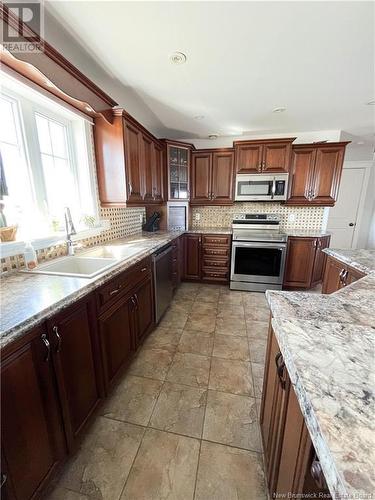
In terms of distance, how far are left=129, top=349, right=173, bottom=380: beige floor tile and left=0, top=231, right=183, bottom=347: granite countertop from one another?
92 cm

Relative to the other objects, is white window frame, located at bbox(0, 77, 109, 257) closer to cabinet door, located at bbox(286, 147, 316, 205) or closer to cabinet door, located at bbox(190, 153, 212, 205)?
cabinet door, located at bbox(190, 153, 212, 205)

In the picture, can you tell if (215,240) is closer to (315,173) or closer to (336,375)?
(315,173)

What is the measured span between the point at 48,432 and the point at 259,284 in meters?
2.96

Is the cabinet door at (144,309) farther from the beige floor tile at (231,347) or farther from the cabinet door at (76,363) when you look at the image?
the beige floor tile at (231,347)

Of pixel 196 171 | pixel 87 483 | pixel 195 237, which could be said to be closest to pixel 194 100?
pixel 196 171

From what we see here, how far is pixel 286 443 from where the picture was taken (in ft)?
2.55

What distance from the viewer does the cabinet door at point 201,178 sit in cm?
348

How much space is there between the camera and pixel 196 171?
3.54 metres

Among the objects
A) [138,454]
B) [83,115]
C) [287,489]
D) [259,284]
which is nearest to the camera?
[287,489]

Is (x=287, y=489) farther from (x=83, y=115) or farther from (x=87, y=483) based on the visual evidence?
(x=83, y=115)

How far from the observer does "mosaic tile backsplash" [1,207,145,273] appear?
1426mm

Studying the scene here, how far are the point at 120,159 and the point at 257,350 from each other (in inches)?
90.9

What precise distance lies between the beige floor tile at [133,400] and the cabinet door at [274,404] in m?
0.78

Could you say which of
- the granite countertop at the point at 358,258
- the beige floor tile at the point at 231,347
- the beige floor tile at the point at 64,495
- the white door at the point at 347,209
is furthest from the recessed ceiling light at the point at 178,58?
the white door at the point at 347,209
